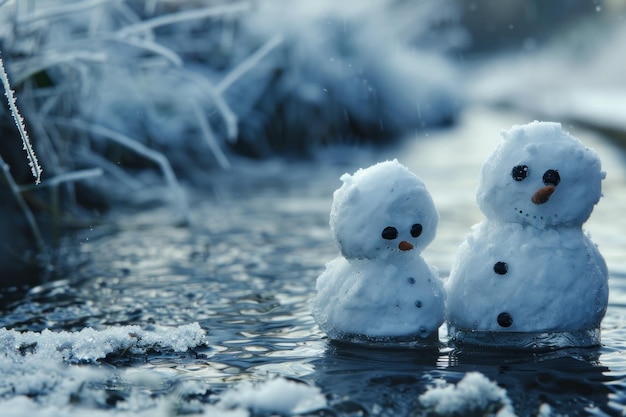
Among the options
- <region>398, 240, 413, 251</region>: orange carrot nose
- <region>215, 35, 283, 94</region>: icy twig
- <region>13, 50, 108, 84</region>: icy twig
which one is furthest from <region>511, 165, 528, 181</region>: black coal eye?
<region>13, 50, 108, 84</region>: icy twig

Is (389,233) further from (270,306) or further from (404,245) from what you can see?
(270,306)

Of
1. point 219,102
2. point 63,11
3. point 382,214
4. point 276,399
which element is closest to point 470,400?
point 276,399

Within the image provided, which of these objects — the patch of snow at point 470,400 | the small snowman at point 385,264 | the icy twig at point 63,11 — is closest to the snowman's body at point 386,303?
the small snowman at point 385,264

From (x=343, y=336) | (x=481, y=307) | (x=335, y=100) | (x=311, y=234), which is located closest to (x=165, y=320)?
(x=343, y=336)

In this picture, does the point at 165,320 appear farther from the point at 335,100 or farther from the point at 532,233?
the point at 335,100

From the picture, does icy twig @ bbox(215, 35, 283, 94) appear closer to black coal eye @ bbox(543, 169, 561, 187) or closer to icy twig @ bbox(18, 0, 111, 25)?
icy twig @ bbox(18, 0, 111, 25)

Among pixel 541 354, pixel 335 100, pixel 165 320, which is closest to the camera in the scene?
pixel 541 354
